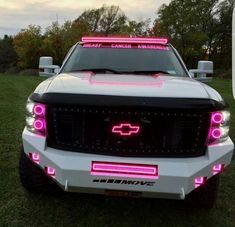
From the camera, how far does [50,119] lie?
4016mm

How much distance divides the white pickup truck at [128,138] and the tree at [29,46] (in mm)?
71063

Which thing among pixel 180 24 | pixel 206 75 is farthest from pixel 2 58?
pixel 206 75

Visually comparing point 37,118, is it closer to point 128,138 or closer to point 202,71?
point 128,138

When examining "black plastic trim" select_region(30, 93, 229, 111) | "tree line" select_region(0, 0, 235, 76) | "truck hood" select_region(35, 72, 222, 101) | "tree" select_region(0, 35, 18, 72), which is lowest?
"tree" select_region(0, 35, 18, 72)

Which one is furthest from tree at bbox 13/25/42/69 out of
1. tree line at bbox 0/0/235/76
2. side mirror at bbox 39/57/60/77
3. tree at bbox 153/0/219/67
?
side mirror at bbox 39/57/60/77

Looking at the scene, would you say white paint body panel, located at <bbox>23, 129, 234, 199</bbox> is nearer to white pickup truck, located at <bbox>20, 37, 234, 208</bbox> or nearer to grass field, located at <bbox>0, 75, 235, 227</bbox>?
white pickup truck, located at <bbox>20, 37, 234, 208</bbox>

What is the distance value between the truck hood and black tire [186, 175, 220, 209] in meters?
0.83

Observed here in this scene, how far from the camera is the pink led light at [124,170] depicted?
3.85 meters

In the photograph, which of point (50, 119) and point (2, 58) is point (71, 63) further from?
point (2, 58)

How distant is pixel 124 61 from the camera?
228 inches

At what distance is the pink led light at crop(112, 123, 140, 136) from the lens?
395 centimetres

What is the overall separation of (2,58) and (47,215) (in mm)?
87196

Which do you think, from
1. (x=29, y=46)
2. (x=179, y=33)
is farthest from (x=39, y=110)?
(x=29, y=46)

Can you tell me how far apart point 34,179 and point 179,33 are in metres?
61.8
